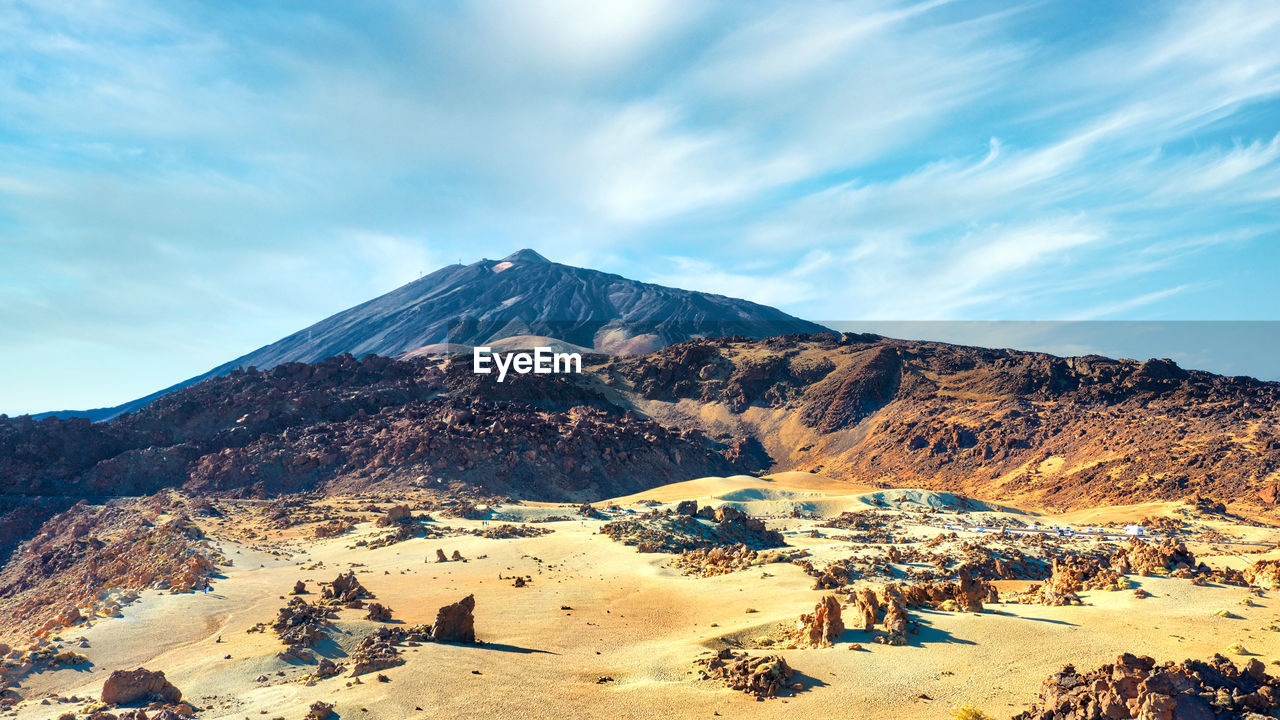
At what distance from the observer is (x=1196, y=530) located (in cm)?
3064

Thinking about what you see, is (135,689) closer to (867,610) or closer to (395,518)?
(867,610)

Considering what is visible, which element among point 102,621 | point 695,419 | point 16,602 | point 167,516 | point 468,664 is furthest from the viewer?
point 695,419

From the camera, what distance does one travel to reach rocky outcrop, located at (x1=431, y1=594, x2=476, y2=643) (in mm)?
13352

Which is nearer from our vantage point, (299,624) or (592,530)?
(299,624)

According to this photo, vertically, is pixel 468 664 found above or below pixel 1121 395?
below

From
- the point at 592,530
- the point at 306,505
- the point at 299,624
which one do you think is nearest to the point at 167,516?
the point at 306,505

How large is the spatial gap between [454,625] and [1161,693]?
10.8 m

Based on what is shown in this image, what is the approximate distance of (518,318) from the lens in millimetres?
138250

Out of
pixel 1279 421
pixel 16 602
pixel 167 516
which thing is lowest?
pixel 16 602

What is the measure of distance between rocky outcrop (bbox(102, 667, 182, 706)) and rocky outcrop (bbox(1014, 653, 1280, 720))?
11.8 metres

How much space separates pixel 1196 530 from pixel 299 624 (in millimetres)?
34680

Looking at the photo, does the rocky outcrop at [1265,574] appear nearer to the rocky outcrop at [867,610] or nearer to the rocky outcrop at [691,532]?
the rocky outcrop at [867,610]

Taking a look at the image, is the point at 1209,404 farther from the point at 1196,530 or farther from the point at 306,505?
the point at 306,505

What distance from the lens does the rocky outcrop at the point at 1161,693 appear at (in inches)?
301
